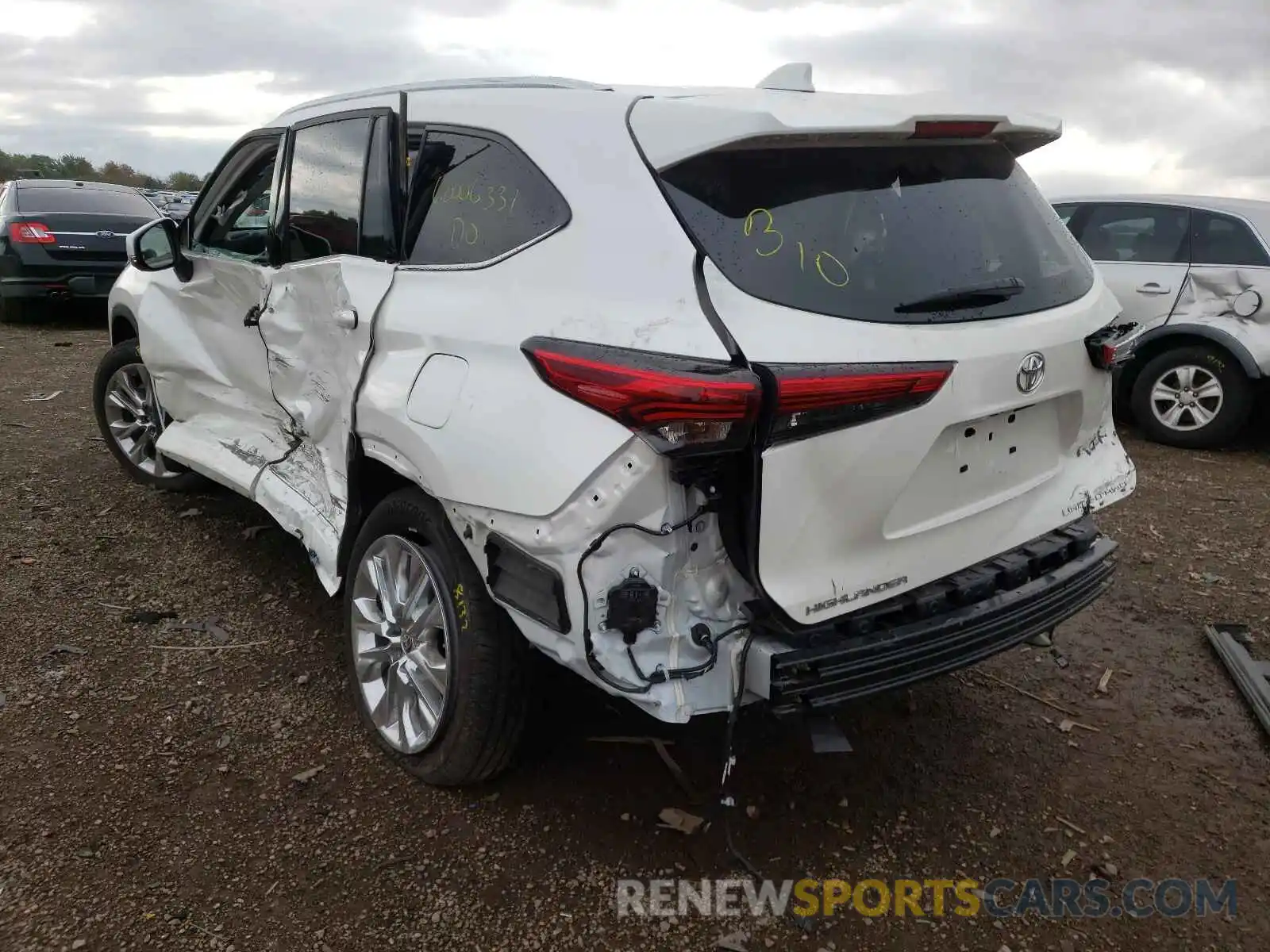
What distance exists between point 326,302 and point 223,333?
1162 mm

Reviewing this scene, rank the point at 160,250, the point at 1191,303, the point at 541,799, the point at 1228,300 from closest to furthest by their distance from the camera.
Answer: the point at 541,799 → the point at 160,250 → the point at 1228,300 → the point at 1191,303

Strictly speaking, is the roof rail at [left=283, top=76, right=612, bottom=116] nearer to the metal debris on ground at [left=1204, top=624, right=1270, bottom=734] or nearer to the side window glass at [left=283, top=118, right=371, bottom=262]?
the side window glass at [left=283, top=118, right=371, bottom=262]

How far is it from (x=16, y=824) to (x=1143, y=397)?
684 cm

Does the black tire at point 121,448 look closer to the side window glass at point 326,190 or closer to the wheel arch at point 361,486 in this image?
the side window glass at point 326,190

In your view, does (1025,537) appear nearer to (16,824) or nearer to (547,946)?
(547,946)

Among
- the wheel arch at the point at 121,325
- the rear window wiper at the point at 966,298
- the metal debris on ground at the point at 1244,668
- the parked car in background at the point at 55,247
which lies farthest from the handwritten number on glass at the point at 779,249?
the parked car in background at the point at 55,247

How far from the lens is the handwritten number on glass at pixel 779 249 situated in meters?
2.14

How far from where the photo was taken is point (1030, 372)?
237 centimetres

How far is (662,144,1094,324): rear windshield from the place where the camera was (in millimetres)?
2135

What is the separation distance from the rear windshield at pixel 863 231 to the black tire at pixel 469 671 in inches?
40.9

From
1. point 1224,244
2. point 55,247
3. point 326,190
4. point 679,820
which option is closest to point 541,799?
point 679,820

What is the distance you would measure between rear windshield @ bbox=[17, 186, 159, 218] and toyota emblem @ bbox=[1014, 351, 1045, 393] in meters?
10.9

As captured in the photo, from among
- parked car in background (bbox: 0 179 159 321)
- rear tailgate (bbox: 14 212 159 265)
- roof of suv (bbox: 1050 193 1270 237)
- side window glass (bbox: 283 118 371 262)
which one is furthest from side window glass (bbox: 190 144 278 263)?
rear tailgate (bbox: 14 212 159 265)
